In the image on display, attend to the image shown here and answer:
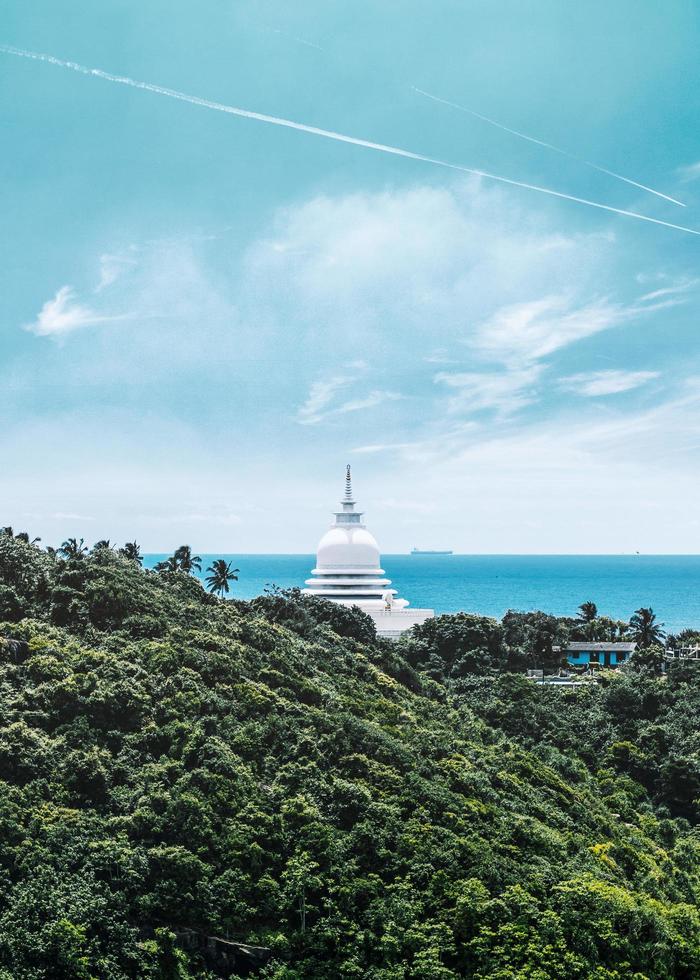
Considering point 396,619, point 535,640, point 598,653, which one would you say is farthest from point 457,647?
point 598,653

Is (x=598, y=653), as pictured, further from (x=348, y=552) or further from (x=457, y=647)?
(x=348, y=552)

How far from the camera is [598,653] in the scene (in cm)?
5347

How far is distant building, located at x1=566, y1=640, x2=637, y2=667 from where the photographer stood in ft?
174

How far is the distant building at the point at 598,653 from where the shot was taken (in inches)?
2083

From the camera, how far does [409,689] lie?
36531 mm

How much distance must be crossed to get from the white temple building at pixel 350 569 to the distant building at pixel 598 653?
8.23 meters

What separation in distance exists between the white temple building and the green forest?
73.6 ft

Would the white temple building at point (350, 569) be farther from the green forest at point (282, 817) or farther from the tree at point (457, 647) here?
the green forest at point (282, 817)

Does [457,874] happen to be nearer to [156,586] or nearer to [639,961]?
[639,961]

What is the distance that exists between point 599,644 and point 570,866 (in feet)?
104

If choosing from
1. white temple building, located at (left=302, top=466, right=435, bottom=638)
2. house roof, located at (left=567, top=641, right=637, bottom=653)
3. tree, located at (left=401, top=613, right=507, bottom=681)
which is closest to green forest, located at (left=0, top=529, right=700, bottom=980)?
tree, located at (left=401, top=613, right=507, bottom=681)

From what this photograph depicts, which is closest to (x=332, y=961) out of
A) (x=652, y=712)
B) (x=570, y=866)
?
(x=570, y=866)

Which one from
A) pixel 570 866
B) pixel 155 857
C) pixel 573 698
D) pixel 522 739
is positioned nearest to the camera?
pixel 155 857

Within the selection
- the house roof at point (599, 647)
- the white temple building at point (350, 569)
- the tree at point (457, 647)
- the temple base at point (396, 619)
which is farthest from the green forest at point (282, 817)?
the white temple building at point (350, 569)
